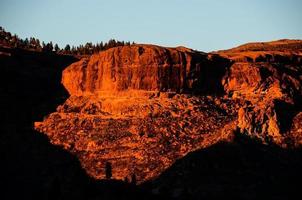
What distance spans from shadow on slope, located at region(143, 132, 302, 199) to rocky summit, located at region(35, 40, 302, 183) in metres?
1.47

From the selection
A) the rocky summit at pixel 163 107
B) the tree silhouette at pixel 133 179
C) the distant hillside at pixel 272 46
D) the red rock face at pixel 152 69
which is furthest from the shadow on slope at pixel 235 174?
the distant hillside at pixel 272 46

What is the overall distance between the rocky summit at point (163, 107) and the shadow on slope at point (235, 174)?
4.82ft

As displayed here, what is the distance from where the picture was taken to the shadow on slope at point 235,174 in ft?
280

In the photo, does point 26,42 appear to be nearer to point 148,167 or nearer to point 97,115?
point 97,115

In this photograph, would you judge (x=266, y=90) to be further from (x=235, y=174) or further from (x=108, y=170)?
(x=108, y=170)

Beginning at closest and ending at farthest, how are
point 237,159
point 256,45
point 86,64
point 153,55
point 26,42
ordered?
1. point 237,159
2. point 153,55
3. point 86,64
4. point 256,45
5. point 26,42

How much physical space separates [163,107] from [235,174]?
13457 millimetres

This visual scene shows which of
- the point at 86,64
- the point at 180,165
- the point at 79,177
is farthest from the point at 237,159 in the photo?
the point at 86,64

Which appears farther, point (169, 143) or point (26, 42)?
point (26, 42)

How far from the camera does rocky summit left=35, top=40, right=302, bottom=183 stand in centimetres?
9375

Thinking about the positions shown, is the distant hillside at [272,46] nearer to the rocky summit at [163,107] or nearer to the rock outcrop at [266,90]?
the rock outcrop at [266,90]

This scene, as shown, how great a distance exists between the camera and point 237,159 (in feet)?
293

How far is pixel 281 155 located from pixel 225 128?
5.28 meters

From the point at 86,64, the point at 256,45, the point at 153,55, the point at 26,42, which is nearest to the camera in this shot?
the point at 153,55
